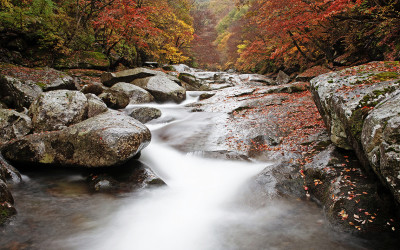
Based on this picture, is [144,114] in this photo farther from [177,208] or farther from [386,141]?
[386,141]

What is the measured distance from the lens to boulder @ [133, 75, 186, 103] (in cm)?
1180

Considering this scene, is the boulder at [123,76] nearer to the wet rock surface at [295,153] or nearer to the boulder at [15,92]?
the boulder at [15,92]

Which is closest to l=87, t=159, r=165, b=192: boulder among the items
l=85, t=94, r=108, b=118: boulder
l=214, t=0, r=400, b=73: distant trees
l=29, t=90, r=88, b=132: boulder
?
l=29, t=90, r=88, b=132: boulder

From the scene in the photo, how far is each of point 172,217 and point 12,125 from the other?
5.19 metres

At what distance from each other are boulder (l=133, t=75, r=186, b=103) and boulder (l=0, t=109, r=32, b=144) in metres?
6.29

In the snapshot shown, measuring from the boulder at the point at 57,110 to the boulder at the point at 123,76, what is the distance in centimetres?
475

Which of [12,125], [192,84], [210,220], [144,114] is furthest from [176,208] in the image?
[192,84]

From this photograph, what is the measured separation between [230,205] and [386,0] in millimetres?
9144

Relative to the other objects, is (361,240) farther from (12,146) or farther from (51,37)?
(51,37)

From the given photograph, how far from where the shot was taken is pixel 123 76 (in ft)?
39.7

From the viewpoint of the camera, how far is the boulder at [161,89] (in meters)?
11.8

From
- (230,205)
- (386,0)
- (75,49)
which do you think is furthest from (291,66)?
(230,205)

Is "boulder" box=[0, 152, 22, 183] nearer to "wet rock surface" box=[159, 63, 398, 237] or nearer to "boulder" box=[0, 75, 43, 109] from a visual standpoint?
"boulder" box=[0, 75, 43, 109]

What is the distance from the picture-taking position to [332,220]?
313 cm
